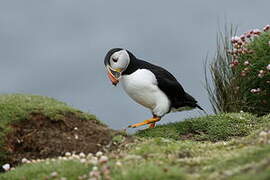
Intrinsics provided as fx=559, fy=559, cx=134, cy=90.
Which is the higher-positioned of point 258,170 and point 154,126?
point 258,170

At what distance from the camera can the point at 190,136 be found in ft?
40.7

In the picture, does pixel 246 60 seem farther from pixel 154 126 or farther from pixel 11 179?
pixel 11 179

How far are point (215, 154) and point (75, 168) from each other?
208 centimetres

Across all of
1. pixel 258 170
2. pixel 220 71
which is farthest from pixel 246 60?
pixel 258 170

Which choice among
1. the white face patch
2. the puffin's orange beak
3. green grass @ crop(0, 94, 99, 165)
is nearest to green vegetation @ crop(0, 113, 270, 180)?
green grass @ crop(0, 94, 99, 165)

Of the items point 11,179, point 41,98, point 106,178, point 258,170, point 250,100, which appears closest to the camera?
point 258,170

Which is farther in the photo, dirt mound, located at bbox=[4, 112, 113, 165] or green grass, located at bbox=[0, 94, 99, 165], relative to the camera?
green grass, located at bbox=[0, 94, 99, 165]

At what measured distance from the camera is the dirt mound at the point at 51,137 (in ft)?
30.3

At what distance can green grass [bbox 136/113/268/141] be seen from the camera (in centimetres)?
1229

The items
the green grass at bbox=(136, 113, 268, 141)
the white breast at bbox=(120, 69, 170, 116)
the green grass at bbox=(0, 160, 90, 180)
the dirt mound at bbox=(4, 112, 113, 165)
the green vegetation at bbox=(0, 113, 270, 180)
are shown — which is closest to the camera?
the green vegetation at bbox=(0, 113, 270, 180)

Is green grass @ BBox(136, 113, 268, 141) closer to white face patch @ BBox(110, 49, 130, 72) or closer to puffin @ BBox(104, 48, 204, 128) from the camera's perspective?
puffin @ BBox(104, 48, 204, 128)

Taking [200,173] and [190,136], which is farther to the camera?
[190,136]

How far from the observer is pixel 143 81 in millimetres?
11859

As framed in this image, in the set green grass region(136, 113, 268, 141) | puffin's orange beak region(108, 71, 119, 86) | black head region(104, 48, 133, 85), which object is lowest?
green grass region(136, 113, 268, 141)
